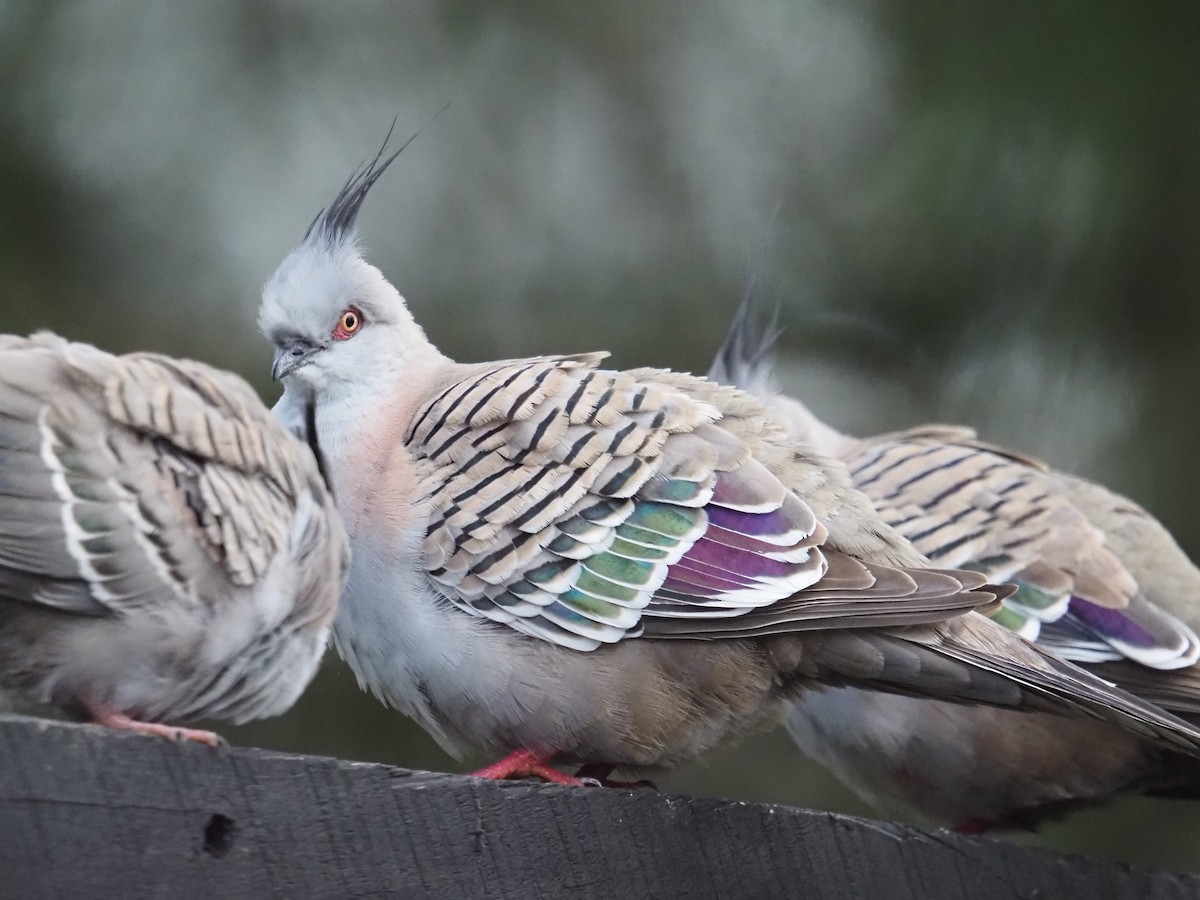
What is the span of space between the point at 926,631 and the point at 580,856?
572 mm

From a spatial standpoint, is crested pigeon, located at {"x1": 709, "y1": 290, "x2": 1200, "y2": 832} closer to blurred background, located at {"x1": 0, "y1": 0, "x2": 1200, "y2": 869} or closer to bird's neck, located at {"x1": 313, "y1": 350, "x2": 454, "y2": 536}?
bird's neck, located at {"x1": 313, "y1": 350, "x2": 454, "y2": 536}

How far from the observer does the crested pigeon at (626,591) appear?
5.97 ft

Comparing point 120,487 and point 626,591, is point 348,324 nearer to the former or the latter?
point 626,591

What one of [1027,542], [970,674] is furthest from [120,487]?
[1027,542]

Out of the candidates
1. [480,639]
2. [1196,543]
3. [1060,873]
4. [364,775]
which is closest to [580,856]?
[364,775]

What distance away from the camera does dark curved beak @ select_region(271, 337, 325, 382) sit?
6.91 ft

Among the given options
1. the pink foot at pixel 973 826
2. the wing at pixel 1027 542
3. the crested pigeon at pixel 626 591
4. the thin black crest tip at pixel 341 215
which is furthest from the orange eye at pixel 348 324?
the pink foot at pixel 973 826

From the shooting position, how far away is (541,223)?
3697mm

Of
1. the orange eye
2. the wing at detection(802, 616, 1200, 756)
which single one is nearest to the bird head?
the orange eye

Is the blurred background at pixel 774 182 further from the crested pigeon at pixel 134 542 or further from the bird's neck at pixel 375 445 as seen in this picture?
the crested pigeon at pixel 134 542

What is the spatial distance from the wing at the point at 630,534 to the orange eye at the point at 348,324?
0.94 ft

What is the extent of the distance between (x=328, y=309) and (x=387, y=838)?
979mm

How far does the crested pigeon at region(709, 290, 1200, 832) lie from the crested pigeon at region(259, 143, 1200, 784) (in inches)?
22.5

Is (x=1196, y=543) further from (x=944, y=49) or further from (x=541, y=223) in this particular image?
(x=541, y=223)
